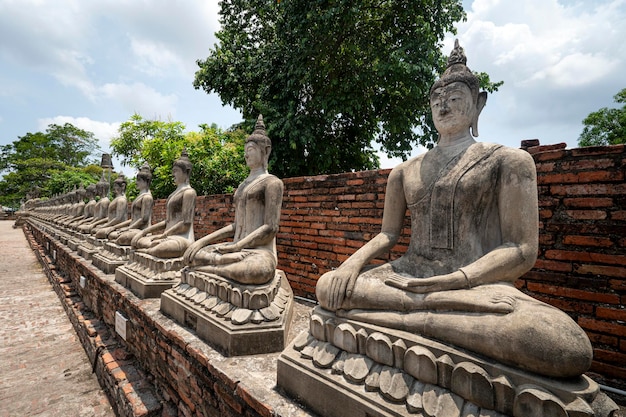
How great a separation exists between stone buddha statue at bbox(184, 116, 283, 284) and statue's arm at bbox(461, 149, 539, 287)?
1613 mm

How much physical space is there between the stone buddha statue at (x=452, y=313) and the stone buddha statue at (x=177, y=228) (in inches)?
99.6

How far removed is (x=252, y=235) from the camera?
294 cm

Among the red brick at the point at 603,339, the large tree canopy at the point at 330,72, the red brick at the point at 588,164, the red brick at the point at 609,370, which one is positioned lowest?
the red brick at the point at 609,370

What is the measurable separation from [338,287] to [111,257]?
4.83 m

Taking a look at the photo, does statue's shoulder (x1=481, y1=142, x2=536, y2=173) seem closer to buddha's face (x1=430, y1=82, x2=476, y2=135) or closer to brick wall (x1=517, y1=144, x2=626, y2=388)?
buddha's face (x1=430, y1=82, x2=476, y2=135)

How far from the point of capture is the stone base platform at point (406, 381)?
1162 millimetres

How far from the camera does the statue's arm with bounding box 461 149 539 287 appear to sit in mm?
1569

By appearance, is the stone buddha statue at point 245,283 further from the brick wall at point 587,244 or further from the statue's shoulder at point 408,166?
the brick wall at point 587,244

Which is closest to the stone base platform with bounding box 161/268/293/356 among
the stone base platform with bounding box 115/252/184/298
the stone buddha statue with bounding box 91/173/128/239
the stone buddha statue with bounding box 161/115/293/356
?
the stone buddha statue with bounding box 161/115/293/356

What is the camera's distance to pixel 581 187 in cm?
231

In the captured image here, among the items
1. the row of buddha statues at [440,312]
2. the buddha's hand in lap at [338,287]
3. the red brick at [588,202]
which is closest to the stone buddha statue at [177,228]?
the row of buddha statues at [440,312]

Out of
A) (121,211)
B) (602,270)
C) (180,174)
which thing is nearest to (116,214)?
(121,211)

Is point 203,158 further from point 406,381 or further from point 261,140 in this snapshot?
point 406,381

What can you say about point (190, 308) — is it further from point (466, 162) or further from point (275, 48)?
point (275, 48)
